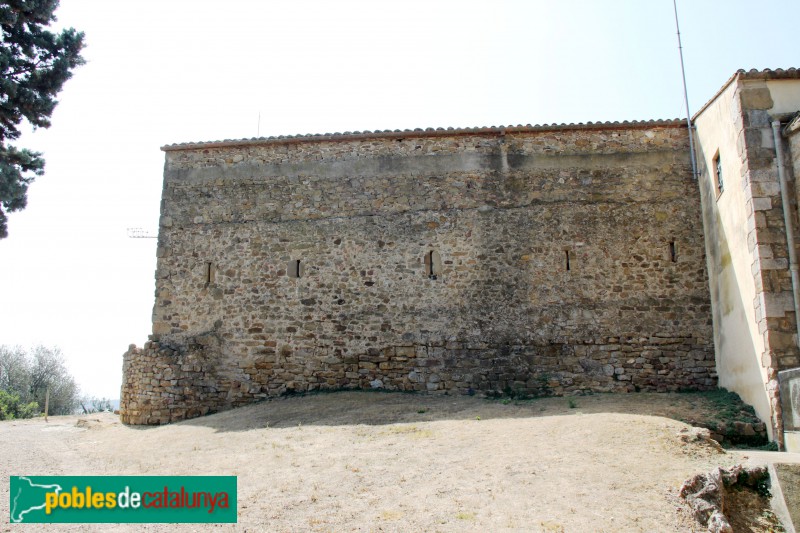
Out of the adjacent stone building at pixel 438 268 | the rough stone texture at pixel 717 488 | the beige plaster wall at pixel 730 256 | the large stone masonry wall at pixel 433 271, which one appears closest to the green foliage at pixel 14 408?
the adjacent stone building at pixel 438 268

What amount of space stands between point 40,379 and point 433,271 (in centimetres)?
2626

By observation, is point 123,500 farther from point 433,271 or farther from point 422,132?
point 422,132

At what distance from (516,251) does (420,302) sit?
86.9 inches

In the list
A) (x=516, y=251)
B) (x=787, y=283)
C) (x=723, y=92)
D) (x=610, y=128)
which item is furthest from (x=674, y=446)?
(x=610, y=128)

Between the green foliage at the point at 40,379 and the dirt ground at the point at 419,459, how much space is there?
19001 millimetres

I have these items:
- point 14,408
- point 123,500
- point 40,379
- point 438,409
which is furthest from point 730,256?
point 40,379

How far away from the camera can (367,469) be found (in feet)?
24.4

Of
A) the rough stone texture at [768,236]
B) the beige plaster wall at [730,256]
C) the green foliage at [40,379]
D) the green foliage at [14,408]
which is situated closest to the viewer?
the rough stone texture at [768,236]

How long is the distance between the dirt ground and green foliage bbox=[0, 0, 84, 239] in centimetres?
386

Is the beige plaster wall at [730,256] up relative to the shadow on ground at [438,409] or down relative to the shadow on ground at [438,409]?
up

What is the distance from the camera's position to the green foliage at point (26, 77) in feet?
25.6

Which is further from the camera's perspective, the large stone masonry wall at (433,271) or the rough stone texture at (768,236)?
the large stone masonry wall at (433,271)

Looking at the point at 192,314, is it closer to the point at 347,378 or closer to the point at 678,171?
the point at 347,378

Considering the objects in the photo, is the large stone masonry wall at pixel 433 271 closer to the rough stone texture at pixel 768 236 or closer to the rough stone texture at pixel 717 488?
the rough stone texture at pixel 768 236
